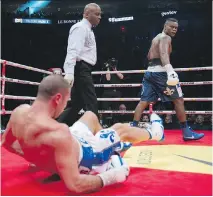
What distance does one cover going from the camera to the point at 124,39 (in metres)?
9.57

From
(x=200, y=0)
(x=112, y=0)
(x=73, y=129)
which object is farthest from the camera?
(x=112, y=0)

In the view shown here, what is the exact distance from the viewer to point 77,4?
11.0 meters

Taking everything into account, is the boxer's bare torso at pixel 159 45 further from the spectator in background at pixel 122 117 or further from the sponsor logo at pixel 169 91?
the spectator in background at pixel 122 117

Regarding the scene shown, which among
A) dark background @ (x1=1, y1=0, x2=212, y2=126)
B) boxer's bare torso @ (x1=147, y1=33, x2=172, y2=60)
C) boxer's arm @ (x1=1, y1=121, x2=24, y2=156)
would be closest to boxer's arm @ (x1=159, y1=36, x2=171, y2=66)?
boxer's bare torso @ (x1=147, y1=33, x2=172, y2=60)

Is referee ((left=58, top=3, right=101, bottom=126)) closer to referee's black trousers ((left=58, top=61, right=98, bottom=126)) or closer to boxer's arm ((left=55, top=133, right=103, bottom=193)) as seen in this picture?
referee's black trousers ((left=58, top=61, right=98, bottom=126))

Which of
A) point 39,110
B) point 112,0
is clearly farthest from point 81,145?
point 112,0

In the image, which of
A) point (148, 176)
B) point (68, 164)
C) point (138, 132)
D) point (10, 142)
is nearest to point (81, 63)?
point (138, 132)

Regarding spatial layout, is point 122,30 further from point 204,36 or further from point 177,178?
point 177,178

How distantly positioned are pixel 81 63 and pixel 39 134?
3.96 ft

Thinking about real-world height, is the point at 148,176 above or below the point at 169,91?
below

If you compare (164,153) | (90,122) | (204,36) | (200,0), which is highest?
(200,0)

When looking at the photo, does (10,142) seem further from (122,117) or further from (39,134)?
(122,117)

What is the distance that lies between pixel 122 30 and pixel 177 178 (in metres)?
8.52

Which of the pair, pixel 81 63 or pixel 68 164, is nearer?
pixel 68 164
